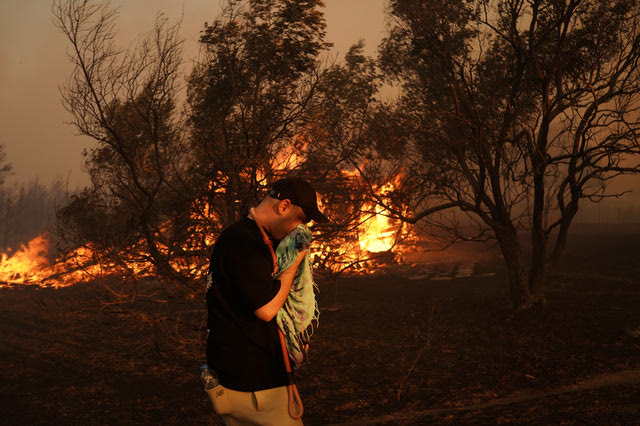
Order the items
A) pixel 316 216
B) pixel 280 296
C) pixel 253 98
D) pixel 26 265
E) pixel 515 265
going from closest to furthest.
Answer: pixel 280 296
pixel 316 216
pixel 253 98
pixel 515 265
pixel 26 265

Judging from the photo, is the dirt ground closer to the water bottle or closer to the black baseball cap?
the water bottle

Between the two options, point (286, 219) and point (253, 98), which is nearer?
point (286, 219)

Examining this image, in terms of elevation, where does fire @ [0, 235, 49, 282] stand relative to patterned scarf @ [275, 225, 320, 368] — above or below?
above

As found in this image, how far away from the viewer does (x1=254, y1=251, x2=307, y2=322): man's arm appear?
8.81 ft

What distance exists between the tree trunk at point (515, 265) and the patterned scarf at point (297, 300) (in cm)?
993

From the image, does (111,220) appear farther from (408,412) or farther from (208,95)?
(408,412)

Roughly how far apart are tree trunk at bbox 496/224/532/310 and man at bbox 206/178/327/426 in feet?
33.4

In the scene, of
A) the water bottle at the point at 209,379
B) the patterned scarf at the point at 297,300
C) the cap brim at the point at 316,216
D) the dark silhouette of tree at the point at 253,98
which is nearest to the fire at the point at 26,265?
the dark silhouette of tree at the point at 253,98

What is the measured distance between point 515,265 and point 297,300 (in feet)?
34.0

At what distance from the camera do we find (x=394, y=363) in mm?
9578

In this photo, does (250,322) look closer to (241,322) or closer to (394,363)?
(241,322)

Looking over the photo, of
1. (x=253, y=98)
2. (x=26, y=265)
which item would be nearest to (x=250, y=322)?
(x=253, y=98)

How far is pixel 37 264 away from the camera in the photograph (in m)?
31.2

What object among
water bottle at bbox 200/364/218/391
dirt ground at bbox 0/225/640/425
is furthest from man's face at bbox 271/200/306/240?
dirt ground at bbox 0/225/640/425
